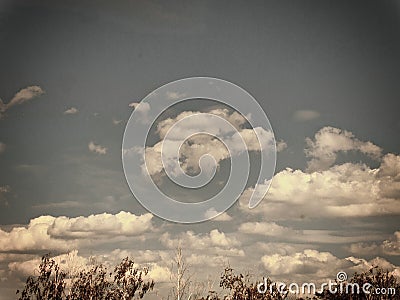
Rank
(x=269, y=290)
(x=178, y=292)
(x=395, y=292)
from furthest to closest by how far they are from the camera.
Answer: (x=269, y=290) → (x=395, y=292) → (x=178, y=292)

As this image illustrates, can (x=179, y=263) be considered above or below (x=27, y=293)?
above

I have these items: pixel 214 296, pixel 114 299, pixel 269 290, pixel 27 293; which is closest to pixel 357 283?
pixel 269 290

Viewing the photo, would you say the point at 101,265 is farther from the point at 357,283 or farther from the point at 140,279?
the point at 357,283

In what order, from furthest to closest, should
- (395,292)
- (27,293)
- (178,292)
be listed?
(395,292) → (27,293) → (178,292)

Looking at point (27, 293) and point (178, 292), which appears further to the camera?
point (27, 293)

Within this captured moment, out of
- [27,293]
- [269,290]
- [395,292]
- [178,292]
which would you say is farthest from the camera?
[269,290]

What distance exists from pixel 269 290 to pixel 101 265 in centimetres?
670

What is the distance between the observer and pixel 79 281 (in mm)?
20391

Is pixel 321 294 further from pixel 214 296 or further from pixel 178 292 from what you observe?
pixel 178 292

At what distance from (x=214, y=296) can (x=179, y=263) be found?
9.84ft

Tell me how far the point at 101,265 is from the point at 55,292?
2.17 meters

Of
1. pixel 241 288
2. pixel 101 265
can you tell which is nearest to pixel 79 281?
pixel 101 265

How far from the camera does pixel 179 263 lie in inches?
699

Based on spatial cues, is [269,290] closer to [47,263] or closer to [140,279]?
[140,279]
